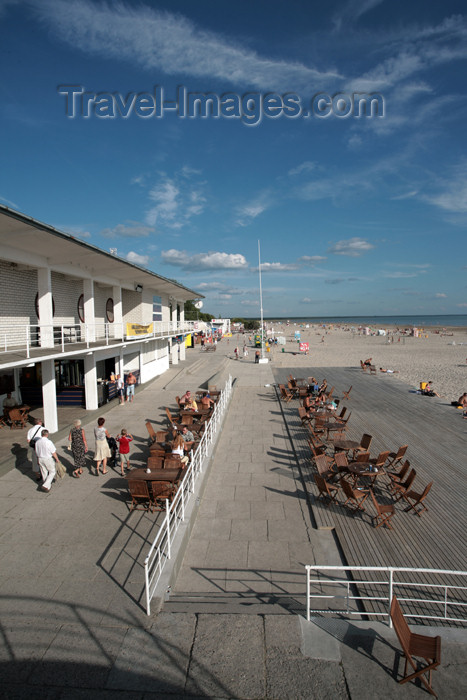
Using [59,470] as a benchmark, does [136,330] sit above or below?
above

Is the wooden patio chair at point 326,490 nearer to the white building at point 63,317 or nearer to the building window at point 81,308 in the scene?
the white building at point 63,317

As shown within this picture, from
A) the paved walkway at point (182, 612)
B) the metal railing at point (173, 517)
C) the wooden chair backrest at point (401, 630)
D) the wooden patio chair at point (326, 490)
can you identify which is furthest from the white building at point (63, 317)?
the wooden chair backrest at point (401, 630)

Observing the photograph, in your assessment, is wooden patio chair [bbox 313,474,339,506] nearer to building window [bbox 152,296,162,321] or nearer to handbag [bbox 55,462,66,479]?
handbag [bbox 55,462,66,479]

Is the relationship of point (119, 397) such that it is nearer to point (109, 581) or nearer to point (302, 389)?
point (302, 389)

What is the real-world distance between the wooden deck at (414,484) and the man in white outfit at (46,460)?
555 centimetres

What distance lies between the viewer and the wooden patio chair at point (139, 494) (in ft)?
23.5

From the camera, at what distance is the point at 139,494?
7234 millimetres

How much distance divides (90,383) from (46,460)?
7956mm

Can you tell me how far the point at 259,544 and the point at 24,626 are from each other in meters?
3.48

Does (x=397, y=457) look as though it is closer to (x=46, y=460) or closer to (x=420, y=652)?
(x=420, y=652)

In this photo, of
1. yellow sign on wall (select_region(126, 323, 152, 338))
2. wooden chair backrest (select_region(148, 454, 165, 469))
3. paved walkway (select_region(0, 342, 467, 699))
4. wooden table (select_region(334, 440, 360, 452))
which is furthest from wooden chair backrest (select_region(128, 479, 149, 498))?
yellow sign on wall (select_region(126, 323, 152, 338))

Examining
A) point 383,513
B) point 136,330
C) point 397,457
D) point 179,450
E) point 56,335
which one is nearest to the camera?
point 383,513

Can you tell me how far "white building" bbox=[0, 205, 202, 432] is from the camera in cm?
1080

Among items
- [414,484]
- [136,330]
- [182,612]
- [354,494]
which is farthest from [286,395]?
[182,612]
